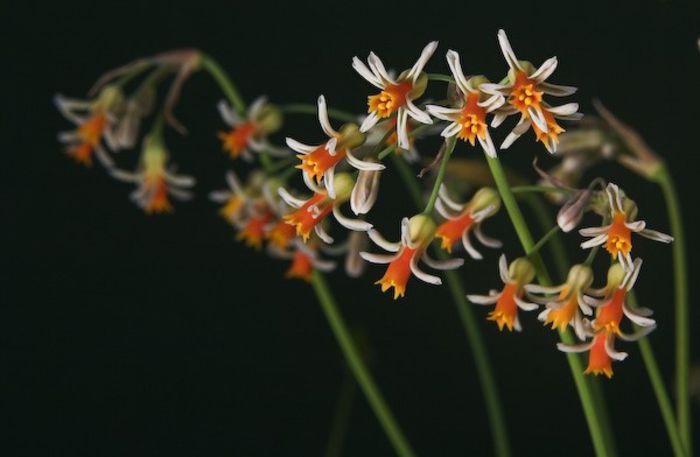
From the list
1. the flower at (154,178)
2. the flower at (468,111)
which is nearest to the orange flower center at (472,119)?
the flower at (468,111)

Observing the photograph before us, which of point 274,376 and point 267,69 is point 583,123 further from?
point 274,376

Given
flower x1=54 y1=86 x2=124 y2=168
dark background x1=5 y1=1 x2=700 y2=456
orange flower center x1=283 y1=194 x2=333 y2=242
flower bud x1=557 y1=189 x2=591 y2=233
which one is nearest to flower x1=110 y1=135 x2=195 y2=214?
→ flower x1=54 y1=86 x2=124 y2=168

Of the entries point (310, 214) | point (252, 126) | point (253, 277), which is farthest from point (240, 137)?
point (253, 277)

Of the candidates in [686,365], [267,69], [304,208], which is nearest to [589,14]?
[267,69]

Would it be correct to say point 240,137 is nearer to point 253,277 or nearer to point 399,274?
point 399,274

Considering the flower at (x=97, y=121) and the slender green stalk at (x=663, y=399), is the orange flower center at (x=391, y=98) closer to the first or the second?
the slender green stalk at (x=663, y=399)
